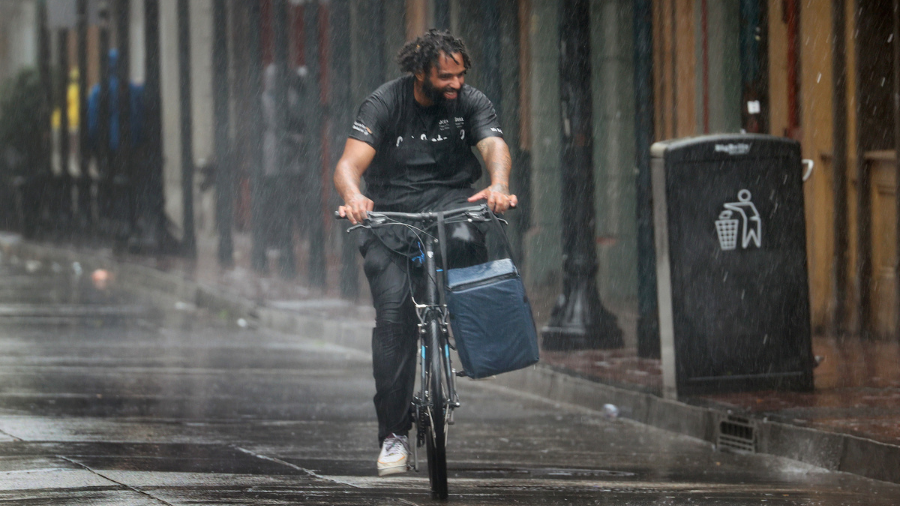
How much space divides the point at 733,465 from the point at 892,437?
2.35ft

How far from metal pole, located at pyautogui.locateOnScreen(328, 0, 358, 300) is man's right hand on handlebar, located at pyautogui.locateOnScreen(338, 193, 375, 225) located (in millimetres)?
9284

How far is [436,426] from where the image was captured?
5.61 metres

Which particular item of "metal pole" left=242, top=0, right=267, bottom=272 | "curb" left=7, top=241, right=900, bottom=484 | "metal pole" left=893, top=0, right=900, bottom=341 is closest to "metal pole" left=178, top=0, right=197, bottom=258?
"metal pole" left=242, top=0, right=267, bottom=272

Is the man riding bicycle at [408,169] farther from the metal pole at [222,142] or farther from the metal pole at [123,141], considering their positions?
the metal pole at [123,141]

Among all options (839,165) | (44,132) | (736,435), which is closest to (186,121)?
(44,132)

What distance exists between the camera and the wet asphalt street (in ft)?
19.0

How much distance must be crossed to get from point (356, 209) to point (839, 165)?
6.46 metres

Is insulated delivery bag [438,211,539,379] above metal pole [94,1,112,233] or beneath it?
beneath

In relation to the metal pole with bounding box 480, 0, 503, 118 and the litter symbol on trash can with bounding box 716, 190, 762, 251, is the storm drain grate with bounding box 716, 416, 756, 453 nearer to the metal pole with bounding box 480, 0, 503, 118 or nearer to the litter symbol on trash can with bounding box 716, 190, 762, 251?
the litter symbol on trash can with bounding box 716, 190, 762, 251

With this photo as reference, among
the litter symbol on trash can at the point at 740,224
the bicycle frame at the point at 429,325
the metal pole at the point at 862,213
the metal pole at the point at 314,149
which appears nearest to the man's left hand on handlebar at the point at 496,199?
the bicycle frame at the point at 429,325

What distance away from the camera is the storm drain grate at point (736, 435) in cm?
730

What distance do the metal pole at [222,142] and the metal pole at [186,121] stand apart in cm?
55

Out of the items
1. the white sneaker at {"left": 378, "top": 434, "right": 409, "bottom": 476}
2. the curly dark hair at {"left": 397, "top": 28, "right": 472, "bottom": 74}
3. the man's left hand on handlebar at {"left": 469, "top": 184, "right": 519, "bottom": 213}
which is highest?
the curly dark hair at {"left": 397, "top": 28, "right": 472, "bottom": 74}

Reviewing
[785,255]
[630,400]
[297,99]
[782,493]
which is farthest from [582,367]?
→ [297,99]
